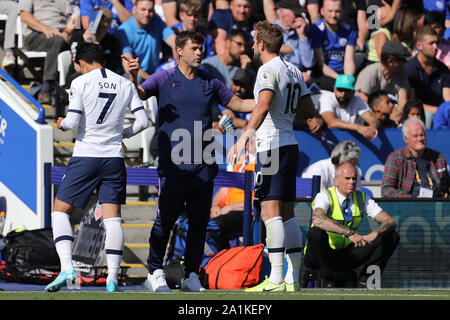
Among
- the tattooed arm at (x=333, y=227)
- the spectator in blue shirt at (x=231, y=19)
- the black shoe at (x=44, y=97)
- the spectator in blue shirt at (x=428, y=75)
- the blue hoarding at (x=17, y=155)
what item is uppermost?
the spectator in blue shirt at (x=231, y=19)

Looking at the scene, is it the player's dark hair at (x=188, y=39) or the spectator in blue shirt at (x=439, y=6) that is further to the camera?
the spectator in blue shirt at (x=439, y=6)

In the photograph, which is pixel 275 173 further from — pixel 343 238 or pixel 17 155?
pixel 17 155

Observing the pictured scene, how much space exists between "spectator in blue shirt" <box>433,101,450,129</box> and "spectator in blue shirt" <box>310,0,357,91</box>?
137 centimetres

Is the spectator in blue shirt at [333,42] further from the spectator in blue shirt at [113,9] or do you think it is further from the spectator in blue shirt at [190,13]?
the spectator in blue shirt at [113,9]

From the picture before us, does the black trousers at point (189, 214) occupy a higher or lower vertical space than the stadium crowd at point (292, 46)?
lower

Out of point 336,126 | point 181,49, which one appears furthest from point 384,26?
point 181,49

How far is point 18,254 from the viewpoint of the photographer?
35.3ft

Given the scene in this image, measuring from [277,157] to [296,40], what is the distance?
568 cm

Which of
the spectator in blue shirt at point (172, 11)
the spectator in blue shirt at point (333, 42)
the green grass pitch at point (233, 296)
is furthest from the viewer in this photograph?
the spectator in blue shirt at point (172, 11)

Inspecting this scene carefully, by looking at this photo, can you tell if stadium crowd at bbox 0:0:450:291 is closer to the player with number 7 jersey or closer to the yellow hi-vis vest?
the yellow hi-vis vest

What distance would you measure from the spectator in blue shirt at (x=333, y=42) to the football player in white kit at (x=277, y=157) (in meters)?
5.46

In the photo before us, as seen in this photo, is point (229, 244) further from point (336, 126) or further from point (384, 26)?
point (384, 26)

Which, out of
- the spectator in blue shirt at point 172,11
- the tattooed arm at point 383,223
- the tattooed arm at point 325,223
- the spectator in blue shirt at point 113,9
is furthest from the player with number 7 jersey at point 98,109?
the spectator in blue shirt at point 172,11

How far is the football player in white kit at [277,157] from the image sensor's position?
844 cm
